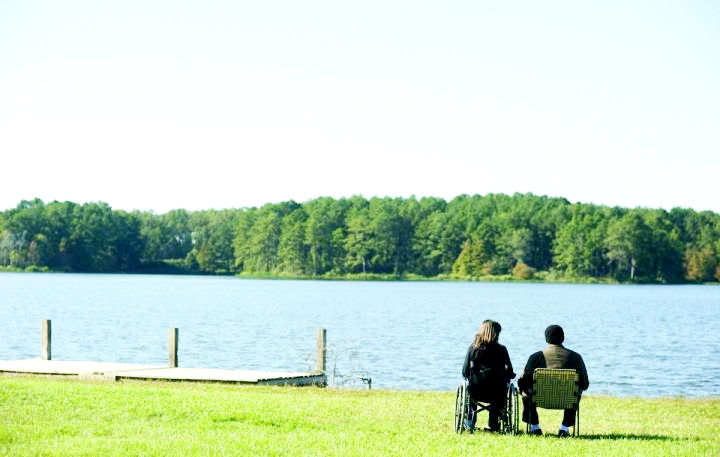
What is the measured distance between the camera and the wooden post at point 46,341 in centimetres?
2700

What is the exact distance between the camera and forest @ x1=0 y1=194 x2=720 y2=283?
149 meters

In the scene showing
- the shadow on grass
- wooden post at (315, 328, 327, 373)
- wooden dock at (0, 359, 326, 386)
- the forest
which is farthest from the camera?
the forest

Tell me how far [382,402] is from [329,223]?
155 m

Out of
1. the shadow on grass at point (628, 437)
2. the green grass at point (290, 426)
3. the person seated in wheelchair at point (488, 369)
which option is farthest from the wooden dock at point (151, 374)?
the shadow on grass at point (628, 437)

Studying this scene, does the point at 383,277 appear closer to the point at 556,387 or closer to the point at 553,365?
the point at 553,365

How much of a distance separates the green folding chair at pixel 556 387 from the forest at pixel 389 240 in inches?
Answer: 5224

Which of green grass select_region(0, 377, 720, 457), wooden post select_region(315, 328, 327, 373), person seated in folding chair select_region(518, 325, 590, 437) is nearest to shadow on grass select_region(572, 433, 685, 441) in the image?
green grass select_region(0, 377, 720, 457)

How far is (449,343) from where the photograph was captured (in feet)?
149

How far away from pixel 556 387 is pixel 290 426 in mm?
3509

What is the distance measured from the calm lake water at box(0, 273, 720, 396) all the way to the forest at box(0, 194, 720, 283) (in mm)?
63197

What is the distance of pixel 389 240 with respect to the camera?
538 feet

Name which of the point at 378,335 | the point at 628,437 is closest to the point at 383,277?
the point at 378,335

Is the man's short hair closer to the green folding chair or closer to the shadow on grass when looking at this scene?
the green folding chair

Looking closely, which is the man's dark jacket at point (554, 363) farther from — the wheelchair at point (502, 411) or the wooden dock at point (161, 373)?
the wooden dock at point (161, 373)
